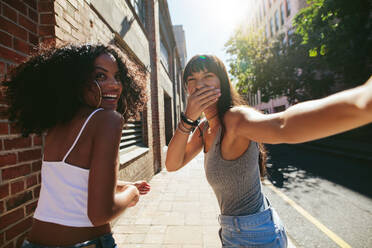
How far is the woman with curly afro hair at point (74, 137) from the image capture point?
93cm

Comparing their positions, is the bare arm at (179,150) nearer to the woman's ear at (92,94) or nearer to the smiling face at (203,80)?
the smiling face at (203,80)

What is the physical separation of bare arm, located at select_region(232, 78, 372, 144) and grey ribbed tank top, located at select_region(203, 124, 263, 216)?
36cm

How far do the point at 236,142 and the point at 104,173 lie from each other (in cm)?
78

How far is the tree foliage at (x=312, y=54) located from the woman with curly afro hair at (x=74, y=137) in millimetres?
9522

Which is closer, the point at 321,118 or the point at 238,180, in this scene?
the point at 321,118

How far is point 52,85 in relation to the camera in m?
1.25

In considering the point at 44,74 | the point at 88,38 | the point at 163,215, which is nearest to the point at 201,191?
the point at 163,215

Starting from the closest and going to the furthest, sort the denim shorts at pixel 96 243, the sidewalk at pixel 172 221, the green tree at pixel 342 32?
the denim shorts at pixel 96 243, the sidewalk at pixel 172 221, the green tree at pixel 342 32

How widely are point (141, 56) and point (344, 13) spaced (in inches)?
335

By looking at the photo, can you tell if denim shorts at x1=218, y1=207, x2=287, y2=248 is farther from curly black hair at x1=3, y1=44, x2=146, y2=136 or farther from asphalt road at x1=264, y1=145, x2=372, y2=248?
asphalt road at x1=264, y1=145, x2=372, y2=248

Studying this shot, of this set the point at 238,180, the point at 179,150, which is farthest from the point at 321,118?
the point at 179,150

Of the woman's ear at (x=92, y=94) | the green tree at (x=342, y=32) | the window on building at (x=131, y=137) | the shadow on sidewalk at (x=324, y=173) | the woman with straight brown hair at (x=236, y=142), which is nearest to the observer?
the woman with straight brown hair at (x=236, y=142)

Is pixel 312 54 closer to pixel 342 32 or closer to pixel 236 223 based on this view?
pixel 342 32

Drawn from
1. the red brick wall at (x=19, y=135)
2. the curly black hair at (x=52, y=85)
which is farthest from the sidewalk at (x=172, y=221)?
the curly black hair at (x=52, y=85)
